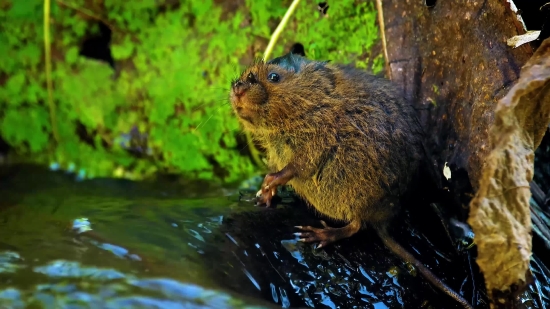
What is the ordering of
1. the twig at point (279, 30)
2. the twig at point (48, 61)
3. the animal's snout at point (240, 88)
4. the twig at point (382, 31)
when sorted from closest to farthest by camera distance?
the animal's snout at point (240, 88), the twig at point (382, 31), the twig at point (279, 30), the twig at point (48, 61)

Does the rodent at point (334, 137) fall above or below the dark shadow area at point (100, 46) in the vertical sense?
below

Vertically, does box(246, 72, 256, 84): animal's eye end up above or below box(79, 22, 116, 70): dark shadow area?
below

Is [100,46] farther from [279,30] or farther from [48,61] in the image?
[279,30]

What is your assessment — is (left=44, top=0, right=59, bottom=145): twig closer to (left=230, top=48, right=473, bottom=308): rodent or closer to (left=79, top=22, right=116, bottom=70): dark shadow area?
(left=79, top=22, right=116, bottom=70): dark shadow area

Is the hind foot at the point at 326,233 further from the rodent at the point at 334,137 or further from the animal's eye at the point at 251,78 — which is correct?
the animal's eye at the point at 251,78

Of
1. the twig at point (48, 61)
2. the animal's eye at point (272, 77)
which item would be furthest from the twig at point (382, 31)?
the twig at point (48, 61)

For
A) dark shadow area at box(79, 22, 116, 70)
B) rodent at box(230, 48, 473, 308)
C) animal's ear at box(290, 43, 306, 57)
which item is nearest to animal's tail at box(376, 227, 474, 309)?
rodent at box(230, 48, 473, 308)

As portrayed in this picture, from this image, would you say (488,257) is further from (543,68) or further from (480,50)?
(480,50)

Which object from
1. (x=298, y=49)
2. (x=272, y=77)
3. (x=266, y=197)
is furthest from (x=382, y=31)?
(x=266, y=197)
